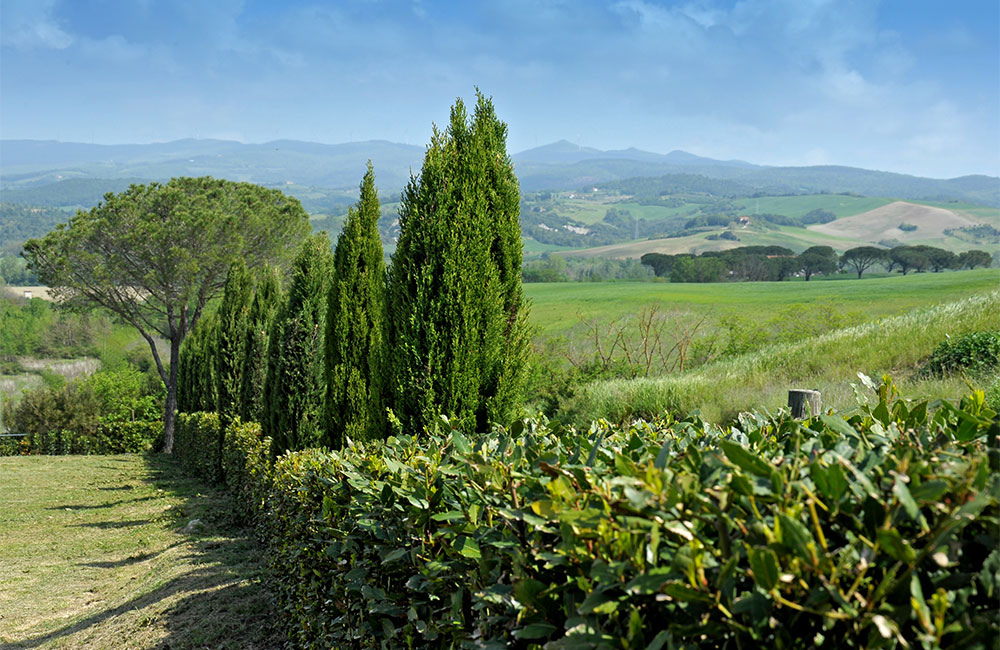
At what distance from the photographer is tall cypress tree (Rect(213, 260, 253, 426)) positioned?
15887 millimetres

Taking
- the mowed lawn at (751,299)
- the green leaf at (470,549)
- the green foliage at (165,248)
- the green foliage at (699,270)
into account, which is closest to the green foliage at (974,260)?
the mowed lawn at (751,299)

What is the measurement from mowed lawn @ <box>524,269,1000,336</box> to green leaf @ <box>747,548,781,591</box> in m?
18.7

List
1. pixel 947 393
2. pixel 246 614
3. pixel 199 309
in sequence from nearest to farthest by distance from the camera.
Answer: pixel 246 614 < pixel 947 393 < pixel 199 309

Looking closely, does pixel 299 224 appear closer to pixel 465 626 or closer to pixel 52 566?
pixel 52 566

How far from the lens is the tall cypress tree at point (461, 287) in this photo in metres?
5.20

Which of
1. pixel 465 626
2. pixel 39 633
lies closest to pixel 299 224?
pixel 39 633

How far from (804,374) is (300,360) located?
309 inches

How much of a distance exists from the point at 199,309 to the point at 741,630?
2753cm

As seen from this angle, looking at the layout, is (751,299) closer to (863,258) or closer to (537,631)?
(863,258)

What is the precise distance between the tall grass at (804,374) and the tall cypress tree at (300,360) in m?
4.06

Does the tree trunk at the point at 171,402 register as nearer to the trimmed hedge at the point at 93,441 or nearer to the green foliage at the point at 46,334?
the trimmed hedge at the point at 93,441

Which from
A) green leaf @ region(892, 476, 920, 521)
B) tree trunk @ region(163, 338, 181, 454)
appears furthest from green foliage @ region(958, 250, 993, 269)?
green leaf @ region(892, 476, 920, 521)

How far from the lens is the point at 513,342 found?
5.50 metres

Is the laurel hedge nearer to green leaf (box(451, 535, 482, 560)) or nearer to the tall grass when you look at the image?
green leaf (box(451, 535, 482, 560))
